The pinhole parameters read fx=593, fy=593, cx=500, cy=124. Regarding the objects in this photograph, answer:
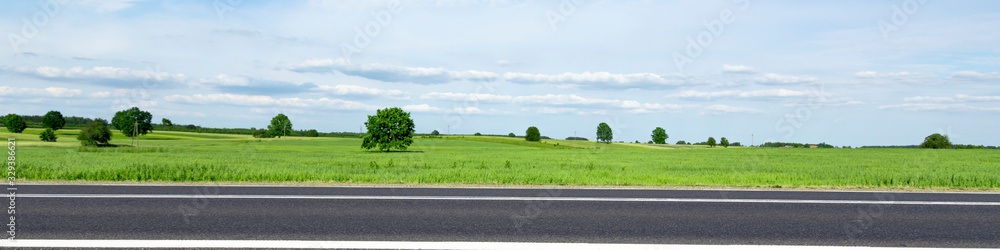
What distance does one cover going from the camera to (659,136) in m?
146

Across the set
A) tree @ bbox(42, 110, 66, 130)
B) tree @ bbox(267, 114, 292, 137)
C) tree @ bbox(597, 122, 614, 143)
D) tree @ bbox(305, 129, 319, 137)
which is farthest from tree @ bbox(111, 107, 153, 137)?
tree @ bbox(597, 122, 614, 143)

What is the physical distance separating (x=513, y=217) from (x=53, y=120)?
147 meters

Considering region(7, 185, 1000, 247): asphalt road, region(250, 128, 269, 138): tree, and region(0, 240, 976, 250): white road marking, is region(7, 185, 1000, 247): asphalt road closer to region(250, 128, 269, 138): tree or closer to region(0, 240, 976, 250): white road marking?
region(0, 240, 976, 250): white road marking

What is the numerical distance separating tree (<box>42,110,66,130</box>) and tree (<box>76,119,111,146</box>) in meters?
51.5

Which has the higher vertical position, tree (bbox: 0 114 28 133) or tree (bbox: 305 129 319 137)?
tree (bbox: 0 114 28 133)

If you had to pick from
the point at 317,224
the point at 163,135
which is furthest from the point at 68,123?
the point at 317,224

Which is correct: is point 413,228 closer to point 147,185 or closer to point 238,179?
point 147,185

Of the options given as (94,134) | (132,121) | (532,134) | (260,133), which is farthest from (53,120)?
(532,134)

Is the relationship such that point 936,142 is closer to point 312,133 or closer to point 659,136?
point 659,136

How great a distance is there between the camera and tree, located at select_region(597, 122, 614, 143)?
484 ft

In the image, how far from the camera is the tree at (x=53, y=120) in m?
121

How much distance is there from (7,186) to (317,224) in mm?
7954

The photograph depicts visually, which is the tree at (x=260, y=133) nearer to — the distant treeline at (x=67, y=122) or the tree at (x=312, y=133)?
the tree at (x=312, y=133)

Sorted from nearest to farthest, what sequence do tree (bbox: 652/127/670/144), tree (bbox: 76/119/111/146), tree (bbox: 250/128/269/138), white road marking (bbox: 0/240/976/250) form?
white road marking (bbox: 0/240/976/250), tree (bbox: 76/119/111/146), tree (bbox: 250/128/269/138), tree (bbox: 652/127/670/144)
